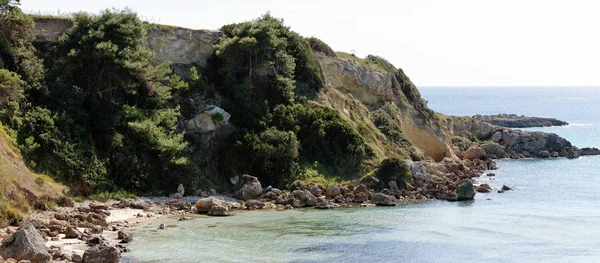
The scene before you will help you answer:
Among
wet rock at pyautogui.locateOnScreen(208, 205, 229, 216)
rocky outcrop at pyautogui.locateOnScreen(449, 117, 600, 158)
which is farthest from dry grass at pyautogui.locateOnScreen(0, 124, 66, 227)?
rocky outcrop at pyautogui.locateOnScreen(449, 117, 600, 158)

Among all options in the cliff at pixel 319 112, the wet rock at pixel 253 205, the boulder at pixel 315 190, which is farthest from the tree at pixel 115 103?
the boulder at pixel 315 190

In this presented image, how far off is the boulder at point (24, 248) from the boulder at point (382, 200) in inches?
976

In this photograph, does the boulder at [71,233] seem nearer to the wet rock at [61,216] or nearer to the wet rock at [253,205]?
the wet rock at [61,216]

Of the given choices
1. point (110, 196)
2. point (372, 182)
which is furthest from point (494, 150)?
point (110, 196)

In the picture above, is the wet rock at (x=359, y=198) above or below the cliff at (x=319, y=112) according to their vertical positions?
below

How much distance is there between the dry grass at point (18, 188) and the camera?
105 feet

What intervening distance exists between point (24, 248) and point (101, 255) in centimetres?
290

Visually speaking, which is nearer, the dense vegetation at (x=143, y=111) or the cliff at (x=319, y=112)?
the dense vegetation at (x=143, y=111)

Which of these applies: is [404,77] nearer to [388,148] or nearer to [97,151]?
[388,148]

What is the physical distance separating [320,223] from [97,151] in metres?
15.2

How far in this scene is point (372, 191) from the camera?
160ft

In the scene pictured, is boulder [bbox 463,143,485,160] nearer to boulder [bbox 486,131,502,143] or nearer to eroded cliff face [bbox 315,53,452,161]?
eroded cliff face [bbox 315,53,452,161]

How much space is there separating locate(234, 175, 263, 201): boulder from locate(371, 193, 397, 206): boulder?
25.4 feet

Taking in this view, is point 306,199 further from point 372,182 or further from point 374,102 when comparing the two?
point 374,102
